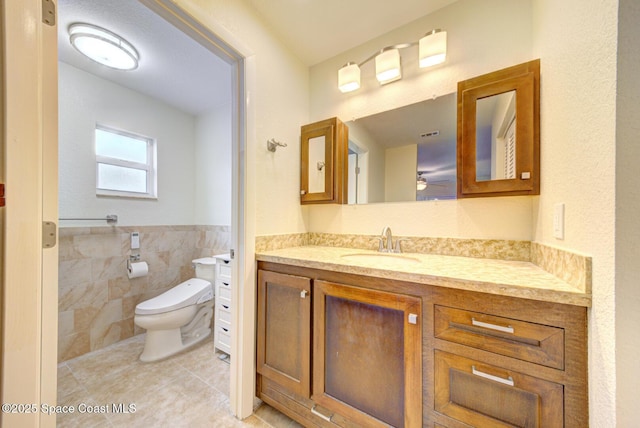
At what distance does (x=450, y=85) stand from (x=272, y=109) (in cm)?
113

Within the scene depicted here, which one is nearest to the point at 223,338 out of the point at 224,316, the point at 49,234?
the point at 224,316

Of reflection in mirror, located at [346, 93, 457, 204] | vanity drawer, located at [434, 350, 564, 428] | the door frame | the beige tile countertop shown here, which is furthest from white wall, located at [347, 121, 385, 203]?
vanity drawer, located at [434, 350, 564, 428]

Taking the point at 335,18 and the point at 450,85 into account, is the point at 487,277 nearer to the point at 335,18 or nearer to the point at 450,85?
the point at 450,85

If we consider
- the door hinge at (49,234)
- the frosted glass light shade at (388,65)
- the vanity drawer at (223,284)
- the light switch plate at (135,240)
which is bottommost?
the vanity drawer at (223,284)

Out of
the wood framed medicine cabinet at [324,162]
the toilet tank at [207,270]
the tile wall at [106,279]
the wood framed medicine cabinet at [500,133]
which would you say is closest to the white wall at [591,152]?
the wood framed medicine cabinet at [500,133]

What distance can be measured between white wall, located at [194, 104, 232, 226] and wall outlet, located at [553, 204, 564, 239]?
8.27 feet

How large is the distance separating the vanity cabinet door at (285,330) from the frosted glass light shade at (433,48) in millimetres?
1459

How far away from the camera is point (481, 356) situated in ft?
2.61

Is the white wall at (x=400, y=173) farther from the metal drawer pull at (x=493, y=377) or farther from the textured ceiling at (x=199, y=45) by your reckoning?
the metal drawer pull at (x=493, y=377)

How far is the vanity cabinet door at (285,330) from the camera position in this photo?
3.95 ft

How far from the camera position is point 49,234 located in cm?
72

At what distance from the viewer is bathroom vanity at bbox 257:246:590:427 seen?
0.71 meters

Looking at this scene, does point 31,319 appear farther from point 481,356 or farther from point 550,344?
point 550,344

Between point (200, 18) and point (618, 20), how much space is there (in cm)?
150
